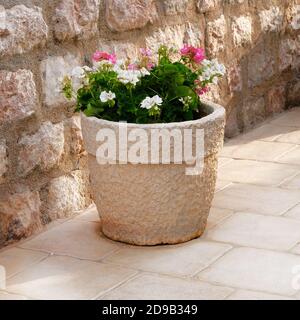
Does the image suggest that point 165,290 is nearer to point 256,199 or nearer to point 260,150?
point 256,199

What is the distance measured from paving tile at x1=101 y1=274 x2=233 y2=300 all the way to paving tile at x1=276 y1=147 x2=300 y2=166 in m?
1.59

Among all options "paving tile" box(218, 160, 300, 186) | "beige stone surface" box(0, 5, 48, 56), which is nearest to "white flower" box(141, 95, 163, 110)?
"beige stone surface" box(0, 5, 48, 56)

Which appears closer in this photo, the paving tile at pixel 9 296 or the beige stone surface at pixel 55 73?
the paving tile at pixel 9 296

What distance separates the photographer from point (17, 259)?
11.0 feet

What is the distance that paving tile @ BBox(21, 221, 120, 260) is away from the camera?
11.1 ft

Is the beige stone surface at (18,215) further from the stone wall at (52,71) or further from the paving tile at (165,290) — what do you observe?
the paving tile at (165,290)

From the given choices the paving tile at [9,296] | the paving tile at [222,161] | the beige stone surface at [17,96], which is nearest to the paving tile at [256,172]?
the paving tile at [222,161]

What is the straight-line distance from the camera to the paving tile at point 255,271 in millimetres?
3000

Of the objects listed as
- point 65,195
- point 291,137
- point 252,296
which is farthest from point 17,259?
point 291,137

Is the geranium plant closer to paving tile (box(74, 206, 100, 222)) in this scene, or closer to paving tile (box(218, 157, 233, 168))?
paving tile (box(74, 206, 100, 222))

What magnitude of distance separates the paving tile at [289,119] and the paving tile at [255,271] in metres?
1.98

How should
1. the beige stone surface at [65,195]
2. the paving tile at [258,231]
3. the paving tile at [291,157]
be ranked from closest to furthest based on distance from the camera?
the paving tile at [258,231] → the beige stone surface at [65,195] → the paving tile at [291,157]

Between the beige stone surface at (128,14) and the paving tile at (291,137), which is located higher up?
the beige stone surface at (128,14)

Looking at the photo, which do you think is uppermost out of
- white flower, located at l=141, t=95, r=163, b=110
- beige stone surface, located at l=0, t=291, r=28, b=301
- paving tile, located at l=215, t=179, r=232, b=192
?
white flower, located at l=141, t=95, r=163, b=110
